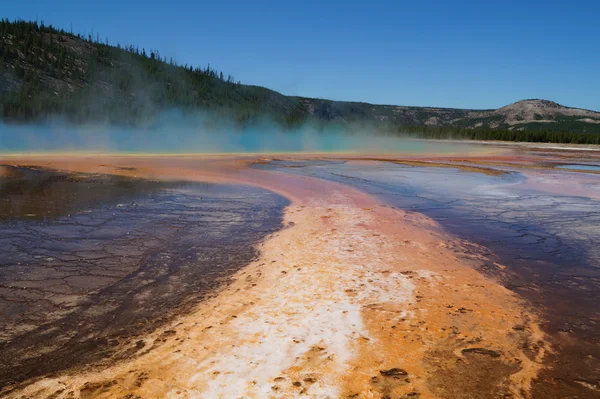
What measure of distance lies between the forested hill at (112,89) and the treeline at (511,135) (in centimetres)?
20

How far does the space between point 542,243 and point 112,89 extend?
83960 millimetres

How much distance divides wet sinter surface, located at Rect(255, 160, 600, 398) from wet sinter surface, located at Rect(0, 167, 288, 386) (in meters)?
3.26

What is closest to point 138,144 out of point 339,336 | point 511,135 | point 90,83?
point 339,336

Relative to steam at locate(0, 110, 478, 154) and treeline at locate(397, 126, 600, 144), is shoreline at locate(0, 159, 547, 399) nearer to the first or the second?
steam at locate(0, 110, 478, 154)

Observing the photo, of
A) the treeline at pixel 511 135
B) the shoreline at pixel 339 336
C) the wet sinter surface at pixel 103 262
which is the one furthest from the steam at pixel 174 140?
the treeline at pixel 511 135

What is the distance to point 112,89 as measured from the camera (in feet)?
260

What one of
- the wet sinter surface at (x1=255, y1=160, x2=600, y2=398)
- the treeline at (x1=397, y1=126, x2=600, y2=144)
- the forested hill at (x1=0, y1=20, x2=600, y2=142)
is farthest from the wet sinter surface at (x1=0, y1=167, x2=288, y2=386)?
the treeline at (x1=397, y1=126, x2=600, y2=144)

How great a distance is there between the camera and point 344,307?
423 cm

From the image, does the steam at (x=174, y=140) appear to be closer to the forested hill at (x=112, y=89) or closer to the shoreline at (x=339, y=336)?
the forested hill at (x=112, y=89)

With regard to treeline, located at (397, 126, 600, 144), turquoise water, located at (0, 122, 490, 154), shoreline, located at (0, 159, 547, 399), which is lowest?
shoreline, located at (0, 159, 547, 399)

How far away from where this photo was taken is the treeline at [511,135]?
7406 centimetres

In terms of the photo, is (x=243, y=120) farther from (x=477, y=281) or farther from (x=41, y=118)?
(x=477, y=281)

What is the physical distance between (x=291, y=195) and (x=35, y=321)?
8262mm

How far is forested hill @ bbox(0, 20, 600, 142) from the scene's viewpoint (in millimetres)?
57494
